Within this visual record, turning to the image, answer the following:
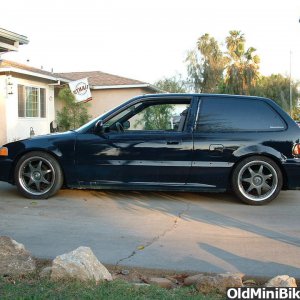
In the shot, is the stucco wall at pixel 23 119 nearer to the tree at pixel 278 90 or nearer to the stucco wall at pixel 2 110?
the stucco wall at pixel 2 110

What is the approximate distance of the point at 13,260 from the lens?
406cm

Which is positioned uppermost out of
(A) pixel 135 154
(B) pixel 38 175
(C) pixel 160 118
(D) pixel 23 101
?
(D) pixel 23 101

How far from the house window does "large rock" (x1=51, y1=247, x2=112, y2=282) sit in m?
15.2

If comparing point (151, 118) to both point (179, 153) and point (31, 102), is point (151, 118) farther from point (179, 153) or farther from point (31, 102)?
point (31, 102)

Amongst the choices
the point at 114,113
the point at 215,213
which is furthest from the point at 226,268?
the point at 114,113

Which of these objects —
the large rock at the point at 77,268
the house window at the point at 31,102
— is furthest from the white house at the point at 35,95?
the large rock at the point at 77,268

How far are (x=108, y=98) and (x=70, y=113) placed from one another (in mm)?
3264

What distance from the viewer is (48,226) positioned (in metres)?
5.75

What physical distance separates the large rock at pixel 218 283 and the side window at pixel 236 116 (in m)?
3.63

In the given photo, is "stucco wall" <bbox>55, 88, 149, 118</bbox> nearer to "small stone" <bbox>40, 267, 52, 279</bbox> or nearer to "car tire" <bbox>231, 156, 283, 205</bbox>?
"car tire" <bbox>231, 156, 283, 205</bbox>

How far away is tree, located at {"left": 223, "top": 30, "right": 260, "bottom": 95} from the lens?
48.5 meters

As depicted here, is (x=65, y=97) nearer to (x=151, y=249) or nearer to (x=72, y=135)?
(x=72, y=135)

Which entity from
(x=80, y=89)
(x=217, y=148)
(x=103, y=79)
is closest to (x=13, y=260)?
(x=217, y=148)

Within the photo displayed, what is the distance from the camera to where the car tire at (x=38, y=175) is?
7129 mm
